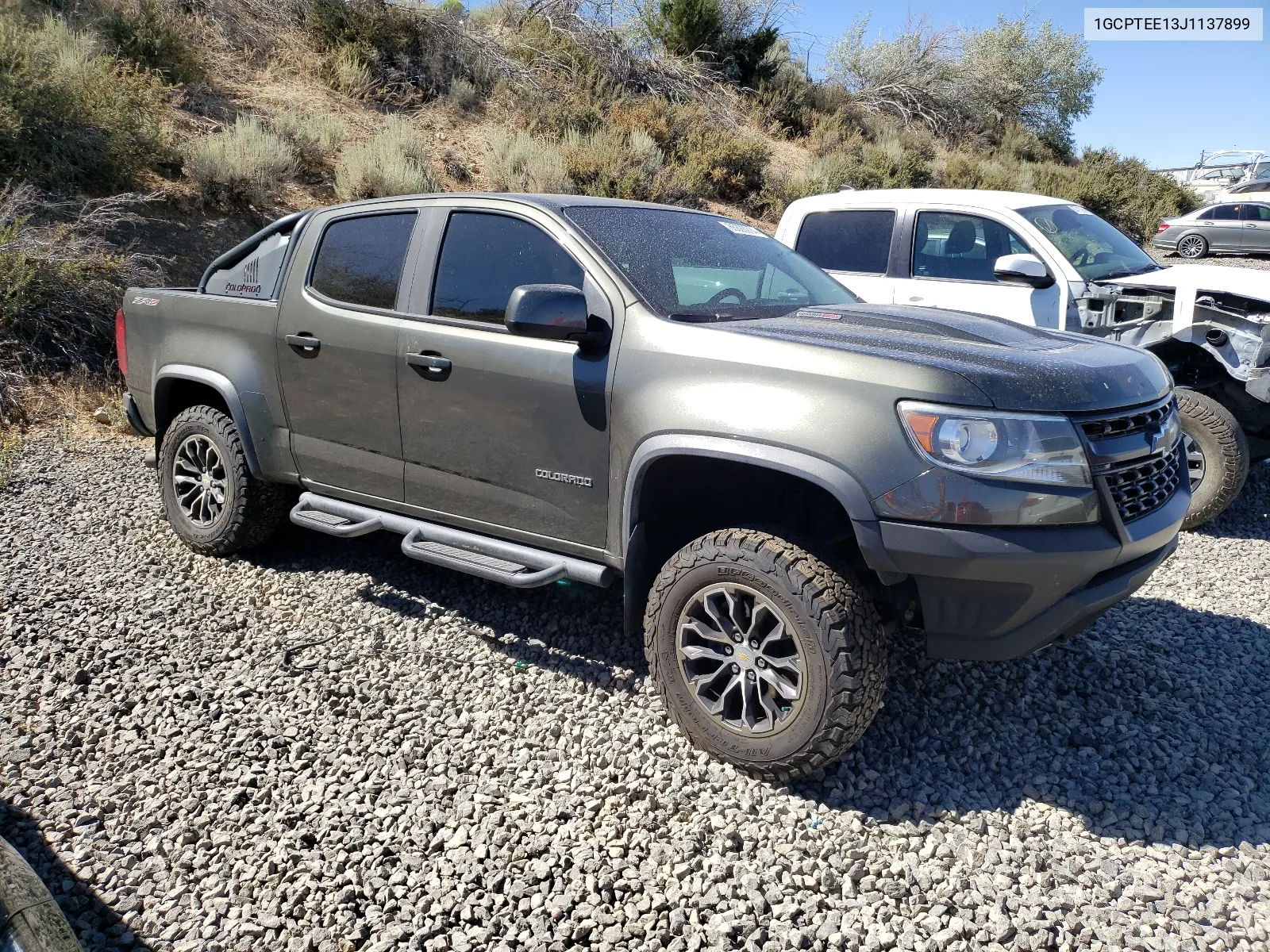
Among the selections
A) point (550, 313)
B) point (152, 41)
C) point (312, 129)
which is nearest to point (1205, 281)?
point (550, 313)

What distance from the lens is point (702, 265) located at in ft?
12.7

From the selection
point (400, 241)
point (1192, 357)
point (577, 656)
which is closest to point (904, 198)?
point (1192, 357)

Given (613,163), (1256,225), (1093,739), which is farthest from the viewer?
(1256,225)

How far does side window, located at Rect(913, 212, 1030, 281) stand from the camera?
6.67 m

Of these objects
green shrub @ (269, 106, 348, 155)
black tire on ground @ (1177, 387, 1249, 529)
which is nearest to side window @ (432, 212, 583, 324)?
black tire on ground @ (1177, 387, 1249, 529)

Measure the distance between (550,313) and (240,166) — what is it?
9.60m

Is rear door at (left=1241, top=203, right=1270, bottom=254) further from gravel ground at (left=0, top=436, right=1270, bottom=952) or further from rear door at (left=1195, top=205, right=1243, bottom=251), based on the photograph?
gravel ground at (left=0, top=436, right=1270, bottom=952)

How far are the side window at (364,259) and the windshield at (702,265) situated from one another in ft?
A: 2.94

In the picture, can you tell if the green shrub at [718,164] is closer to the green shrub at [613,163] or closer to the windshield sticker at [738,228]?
the green shrub at [613,163]

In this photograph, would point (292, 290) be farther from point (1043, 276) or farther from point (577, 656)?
point (1043, 276)

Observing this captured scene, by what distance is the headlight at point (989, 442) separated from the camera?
2.71 m

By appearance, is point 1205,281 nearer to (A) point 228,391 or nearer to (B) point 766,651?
(B) point 766,651

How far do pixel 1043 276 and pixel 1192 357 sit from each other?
3.40 ft

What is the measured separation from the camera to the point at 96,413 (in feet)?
25.2
